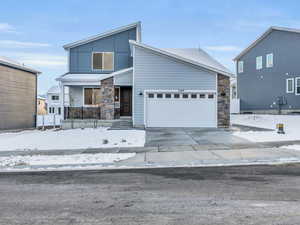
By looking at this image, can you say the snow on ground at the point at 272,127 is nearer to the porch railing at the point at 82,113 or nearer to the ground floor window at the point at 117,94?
the ground floor window at the point at 117,94

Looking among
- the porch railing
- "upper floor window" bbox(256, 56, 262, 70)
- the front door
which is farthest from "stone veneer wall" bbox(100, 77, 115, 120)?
"upper floor window" bbox(256, 56, 262, 70)

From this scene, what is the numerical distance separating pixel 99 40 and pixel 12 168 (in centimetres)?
1731

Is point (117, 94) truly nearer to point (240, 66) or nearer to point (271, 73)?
point (271, 73)

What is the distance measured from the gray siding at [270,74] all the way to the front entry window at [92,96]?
1703 centimetres

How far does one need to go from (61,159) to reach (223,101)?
12443 millimetres

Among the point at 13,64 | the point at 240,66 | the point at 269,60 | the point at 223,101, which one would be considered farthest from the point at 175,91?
the point at 240,66

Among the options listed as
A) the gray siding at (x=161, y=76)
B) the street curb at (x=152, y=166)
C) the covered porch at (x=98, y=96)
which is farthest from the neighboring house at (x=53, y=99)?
the street curb at (x=152, y=166)

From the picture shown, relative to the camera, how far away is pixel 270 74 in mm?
28844

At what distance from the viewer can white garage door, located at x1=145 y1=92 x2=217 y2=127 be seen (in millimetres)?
19062

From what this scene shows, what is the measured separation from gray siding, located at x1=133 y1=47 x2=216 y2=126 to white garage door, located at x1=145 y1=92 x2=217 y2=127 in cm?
54

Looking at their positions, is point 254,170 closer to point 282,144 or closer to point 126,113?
point 282,144

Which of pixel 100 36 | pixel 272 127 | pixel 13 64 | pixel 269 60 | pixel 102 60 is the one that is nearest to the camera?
pixel 272 127

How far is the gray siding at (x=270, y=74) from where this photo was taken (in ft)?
86.4

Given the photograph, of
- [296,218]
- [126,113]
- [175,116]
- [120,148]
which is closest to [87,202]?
[296,218]
